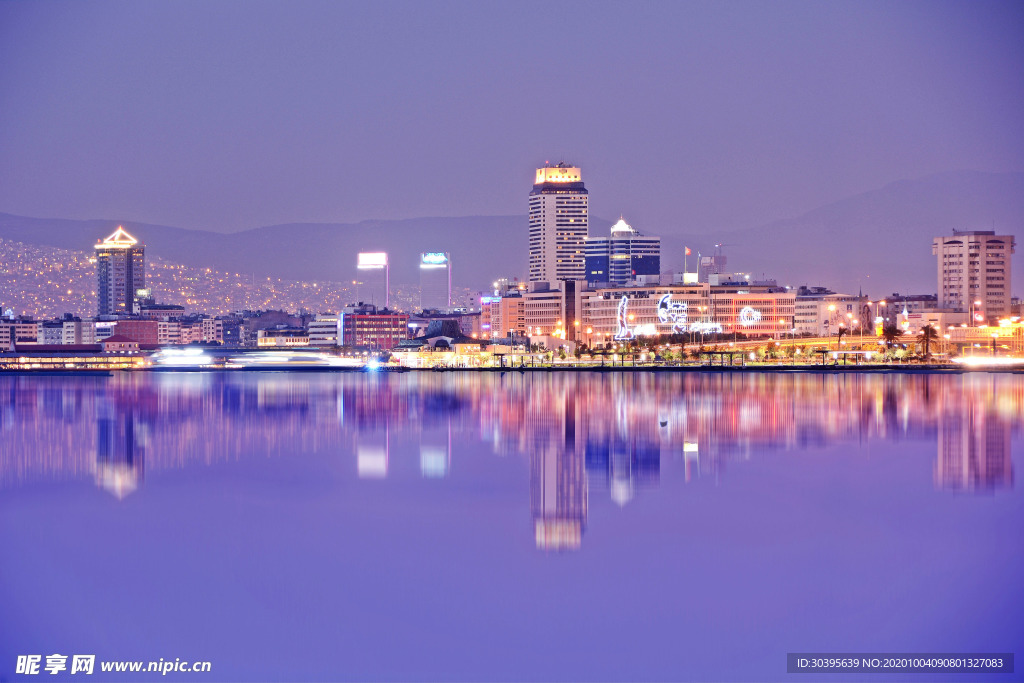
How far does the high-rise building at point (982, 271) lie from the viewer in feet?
522

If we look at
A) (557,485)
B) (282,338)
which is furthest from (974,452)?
(282,338)

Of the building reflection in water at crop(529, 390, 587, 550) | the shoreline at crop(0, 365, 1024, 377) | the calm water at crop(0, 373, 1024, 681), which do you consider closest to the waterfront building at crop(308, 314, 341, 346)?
the shoreline at crop(0, 365, 1024, 377)

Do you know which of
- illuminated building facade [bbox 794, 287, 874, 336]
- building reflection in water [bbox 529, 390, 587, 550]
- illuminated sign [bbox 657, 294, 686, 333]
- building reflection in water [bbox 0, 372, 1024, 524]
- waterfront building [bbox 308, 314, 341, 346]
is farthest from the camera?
waterfront building [bbox 308, 314, 341, 346]

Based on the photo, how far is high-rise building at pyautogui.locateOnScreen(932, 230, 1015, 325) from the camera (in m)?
159

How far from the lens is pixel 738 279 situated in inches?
6117

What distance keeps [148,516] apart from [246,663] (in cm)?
1008

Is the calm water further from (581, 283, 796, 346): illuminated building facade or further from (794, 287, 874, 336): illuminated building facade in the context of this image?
(794, 287, 874, 336): illuminated building facade

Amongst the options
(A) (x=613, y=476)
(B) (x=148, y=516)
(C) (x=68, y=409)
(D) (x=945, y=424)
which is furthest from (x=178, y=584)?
(C) (x=68, y=409)

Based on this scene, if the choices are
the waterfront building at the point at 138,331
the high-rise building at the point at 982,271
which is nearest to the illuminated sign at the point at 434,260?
the waterfront building at the point at 138,331

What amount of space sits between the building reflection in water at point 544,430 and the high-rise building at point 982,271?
94201 millimetres

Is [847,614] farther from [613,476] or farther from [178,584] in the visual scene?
[613,476]

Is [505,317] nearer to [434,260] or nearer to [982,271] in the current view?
[434,260]

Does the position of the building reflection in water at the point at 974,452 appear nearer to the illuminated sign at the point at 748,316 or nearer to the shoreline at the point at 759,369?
the shoreline at the point at 759,369

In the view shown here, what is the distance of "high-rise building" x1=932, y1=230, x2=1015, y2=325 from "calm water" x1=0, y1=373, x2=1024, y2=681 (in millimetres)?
125716
